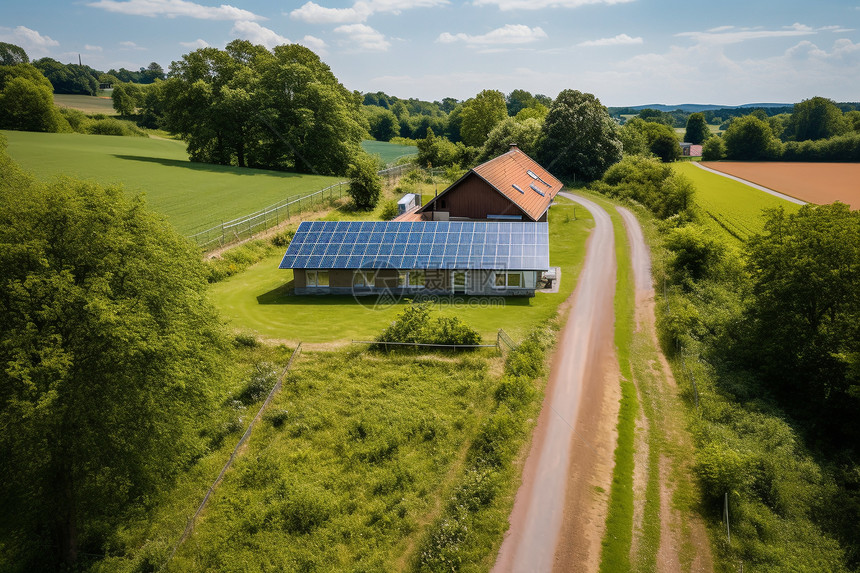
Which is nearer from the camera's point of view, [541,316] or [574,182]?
[541,316]

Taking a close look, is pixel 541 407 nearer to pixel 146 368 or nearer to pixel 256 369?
pixel 256 369

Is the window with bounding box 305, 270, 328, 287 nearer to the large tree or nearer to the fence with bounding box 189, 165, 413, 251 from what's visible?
the fence with bounding box 189, 165, 413, 251

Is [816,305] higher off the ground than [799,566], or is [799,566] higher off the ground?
[816,305]

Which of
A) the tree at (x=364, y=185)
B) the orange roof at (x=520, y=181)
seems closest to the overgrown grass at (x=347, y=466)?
the orange roof at (x=520, y=181)

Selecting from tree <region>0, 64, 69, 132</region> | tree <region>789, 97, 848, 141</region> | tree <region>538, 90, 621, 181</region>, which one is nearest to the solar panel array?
tree <region>538, 90, 621, 181</region>

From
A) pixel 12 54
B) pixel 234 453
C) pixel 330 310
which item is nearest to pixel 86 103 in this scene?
pixel 12 54

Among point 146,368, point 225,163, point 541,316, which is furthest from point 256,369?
point 225,163

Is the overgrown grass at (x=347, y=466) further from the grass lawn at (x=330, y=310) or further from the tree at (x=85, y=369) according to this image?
the grass lawn at (x=330, y=310)
